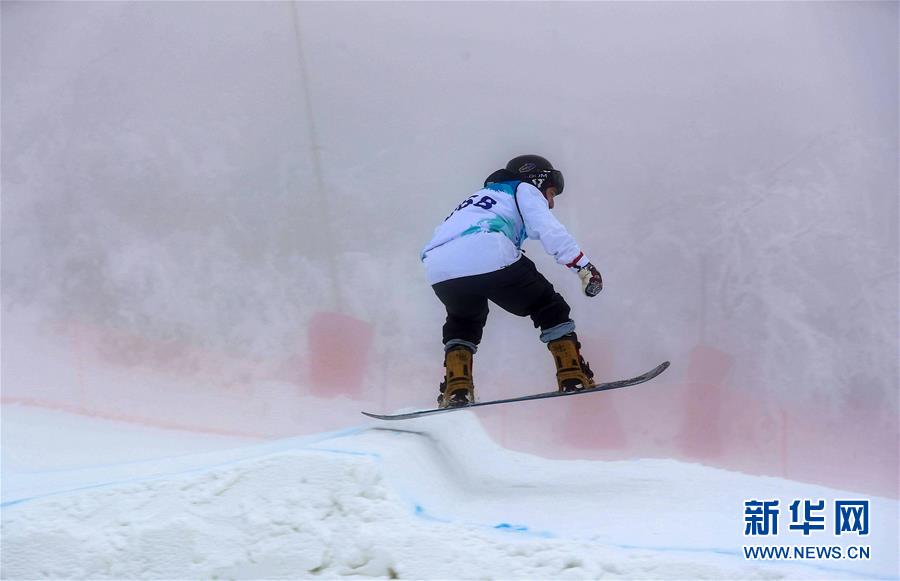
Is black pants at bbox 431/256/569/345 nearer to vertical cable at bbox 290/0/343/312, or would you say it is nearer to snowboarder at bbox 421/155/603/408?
snowboarder at bbox 421/155/603/408

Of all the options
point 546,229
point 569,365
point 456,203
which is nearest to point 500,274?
point 546,229

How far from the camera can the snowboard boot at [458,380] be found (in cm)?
332

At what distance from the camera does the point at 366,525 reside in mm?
2635

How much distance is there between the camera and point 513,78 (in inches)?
201

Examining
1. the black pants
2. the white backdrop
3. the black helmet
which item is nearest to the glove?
the black pants

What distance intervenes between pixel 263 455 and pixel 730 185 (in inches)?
136

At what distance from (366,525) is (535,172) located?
1.72 m

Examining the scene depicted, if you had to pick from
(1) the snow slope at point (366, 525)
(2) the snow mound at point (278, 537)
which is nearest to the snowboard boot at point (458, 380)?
(1) the snow slope at point (366, 525)

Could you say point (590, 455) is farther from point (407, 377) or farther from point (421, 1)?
point (421, 1)

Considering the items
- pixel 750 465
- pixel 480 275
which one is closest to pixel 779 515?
pixel 480 275

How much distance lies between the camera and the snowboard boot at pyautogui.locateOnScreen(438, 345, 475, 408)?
10.9ft

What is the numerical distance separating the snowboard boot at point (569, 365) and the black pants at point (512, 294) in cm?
9

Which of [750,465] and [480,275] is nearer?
[480,275]

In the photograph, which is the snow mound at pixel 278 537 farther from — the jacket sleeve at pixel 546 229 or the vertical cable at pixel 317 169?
the vertical cable at pixel 317 169
